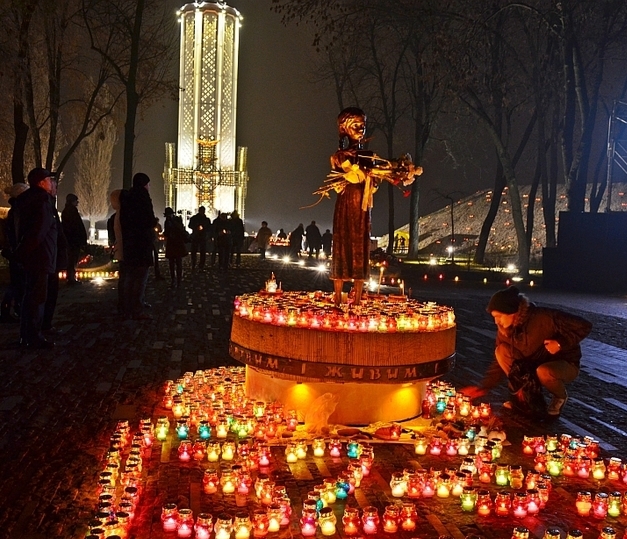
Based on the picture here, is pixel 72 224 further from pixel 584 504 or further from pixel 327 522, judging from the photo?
pixel 584 504

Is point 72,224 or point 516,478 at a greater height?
point 72,224

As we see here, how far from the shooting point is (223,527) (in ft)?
11.6

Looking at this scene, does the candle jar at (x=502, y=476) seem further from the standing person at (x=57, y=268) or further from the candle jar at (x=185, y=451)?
the standing person at (x=57, y=268)

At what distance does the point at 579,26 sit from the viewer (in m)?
20.1

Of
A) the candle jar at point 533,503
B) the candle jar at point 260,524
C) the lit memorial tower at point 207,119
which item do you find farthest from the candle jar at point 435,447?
the lit memorial tower at point 207,119

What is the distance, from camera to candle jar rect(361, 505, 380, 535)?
3.72 m

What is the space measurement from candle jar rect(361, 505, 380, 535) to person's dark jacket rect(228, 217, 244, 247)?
62.1ft

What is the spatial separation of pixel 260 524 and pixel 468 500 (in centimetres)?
123

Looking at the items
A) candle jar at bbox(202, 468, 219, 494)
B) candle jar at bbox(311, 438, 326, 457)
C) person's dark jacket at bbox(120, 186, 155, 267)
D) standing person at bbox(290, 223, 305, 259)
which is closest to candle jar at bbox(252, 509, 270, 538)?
candle jar at bbox(202, 468, 219, 494)

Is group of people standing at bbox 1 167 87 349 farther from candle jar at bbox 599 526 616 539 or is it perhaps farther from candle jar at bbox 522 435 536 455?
candle jar at bbox 599 526 616 539

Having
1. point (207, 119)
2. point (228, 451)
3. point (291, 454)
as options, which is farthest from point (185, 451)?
point (207, 119)

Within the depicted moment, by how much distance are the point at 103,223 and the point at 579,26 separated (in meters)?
44.3

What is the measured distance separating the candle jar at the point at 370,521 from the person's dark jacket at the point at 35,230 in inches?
213

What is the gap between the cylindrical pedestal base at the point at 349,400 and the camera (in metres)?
5.61
